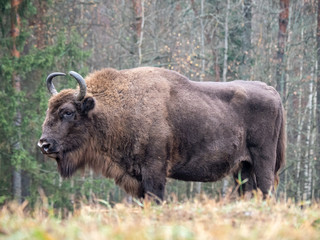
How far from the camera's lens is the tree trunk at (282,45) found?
A: 2052cm

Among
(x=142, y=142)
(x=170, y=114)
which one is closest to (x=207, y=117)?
(x=170, y=114)

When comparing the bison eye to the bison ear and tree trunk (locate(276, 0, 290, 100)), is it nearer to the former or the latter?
the bison ear

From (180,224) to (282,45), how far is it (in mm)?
18579

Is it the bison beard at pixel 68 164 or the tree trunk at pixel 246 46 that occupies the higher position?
the tree trunk at pixel 246 46

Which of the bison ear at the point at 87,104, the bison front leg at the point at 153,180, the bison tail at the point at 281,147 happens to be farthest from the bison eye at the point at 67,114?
the bison tail at the point at 281,147

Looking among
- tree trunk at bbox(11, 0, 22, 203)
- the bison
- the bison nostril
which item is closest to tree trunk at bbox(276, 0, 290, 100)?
tree trunk at bbox(11, 0, 22, 203)

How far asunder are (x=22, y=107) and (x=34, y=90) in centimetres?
156

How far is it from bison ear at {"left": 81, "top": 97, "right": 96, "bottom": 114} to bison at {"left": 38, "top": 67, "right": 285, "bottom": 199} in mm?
16

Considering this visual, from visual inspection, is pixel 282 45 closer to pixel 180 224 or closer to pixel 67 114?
pixel 67 114

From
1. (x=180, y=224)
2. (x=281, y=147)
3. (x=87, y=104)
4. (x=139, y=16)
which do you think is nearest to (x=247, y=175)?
(x=281, y=147)

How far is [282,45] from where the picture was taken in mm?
21469

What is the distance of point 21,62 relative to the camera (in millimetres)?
19000

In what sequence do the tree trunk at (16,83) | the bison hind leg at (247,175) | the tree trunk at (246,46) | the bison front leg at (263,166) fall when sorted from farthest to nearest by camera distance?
the tree trunk at (246,46), the tree trunk at (16,83), the bison hind leg at (247,175), the bison front leg at (263,166)

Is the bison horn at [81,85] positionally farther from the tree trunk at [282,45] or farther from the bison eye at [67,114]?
the tree trunk at [282,45]
